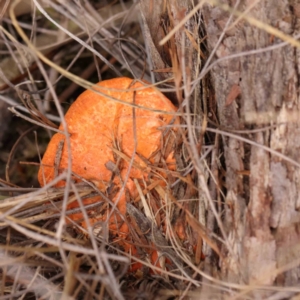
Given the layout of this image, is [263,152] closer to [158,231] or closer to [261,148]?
[261,148]

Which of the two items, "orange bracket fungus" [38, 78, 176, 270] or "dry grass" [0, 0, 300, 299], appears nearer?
"dry grass" [0, 0, 300, 299]

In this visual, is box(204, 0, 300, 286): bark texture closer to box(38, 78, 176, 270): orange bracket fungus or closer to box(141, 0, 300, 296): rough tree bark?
box(141, 0, 300, 296): rough tree bark

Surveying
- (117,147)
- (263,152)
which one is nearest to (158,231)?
(117,147)

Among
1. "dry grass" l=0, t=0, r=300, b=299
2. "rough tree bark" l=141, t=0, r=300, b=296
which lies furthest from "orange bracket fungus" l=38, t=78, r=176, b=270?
"rough tree bark" l=141, t=0, r=300, b=296

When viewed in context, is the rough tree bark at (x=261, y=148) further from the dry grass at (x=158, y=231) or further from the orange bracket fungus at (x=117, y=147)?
the orange bracket fungus at (x=117, y=147)

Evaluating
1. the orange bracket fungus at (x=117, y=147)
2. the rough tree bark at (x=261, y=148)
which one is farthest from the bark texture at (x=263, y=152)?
the orange bracket fungus at (x=117, y=147)
